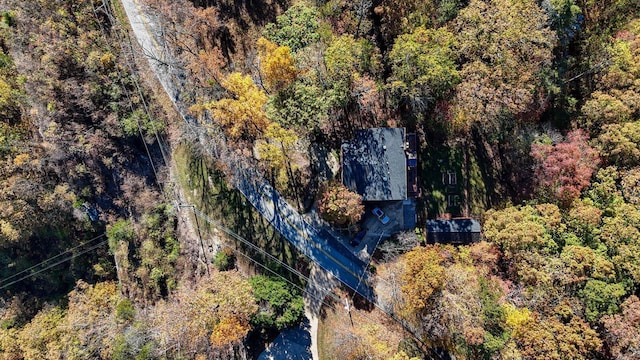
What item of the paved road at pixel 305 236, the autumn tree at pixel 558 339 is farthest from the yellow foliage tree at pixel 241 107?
the autumn tree at pixel 558 339

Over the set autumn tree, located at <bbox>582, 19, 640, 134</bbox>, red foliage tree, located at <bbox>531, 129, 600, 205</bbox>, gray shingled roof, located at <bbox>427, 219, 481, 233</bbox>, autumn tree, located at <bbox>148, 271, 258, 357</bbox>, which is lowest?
autumn tree, located at <bbox>148, 271, 258, 357</bbox>

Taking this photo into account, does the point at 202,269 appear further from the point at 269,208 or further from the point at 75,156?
the point at 75,156

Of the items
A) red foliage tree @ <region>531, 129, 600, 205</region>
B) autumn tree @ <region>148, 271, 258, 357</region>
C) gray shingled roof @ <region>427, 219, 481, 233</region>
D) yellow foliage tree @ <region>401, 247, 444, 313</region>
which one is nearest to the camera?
yellow foliage tree @ <region>401, 247, 444, 313</region>

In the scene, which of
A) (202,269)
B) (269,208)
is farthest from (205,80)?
(202,269)

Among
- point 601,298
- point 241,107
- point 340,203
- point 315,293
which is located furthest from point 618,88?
point 315,293

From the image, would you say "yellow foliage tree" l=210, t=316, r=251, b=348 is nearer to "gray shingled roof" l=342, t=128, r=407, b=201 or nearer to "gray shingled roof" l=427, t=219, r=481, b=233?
"gray shingled roof" l=342, t=128, r=407, b=201

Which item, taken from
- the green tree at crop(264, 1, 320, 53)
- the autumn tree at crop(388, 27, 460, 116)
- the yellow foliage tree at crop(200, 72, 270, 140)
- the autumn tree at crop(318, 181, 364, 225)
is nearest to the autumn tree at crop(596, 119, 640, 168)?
the autumn tree at crop(388, 27, 460, 116)
